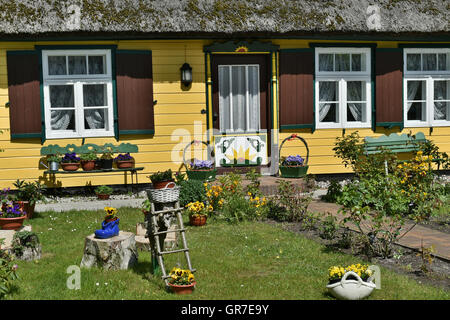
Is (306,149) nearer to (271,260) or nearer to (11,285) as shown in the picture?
(271,260)

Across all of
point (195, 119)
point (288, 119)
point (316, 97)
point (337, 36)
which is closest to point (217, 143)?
point (195, 119)

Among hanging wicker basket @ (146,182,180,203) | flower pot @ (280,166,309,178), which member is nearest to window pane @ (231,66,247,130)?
flower pot @ (280,166,309,178)

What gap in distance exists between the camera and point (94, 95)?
35.2ft

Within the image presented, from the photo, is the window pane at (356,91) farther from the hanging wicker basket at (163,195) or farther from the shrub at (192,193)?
the hanging wicker basket at (163,195)

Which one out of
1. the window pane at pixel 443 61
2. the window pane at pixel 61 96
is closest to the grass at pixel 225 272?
the window pane at pixel 61 96

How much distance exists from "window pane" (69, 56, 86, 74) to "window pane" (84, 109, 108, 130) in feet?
2.36

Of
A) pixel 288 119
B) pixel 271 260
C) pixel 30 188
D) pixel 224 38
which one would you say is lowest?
pixel 271 260

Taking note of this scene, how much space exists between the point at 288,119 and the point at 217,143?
1.44 metres

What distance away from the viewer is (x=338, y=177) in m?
11.7

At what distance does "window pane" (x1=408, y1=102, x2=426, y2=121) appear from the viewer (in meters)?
12.1

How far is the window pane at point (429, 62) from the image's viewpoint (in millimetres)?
11992

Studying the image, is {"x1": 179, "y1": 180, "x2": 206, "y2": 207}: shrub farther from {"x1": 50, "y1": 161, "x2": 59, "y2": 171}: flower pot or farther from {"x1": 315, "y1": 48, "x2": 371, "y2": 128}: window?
{"x1": 315, "y1": 48, "x2": 371, "y2": 128}: window

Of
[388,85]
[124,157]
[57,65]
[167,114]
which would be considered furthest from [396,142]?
[57,65]

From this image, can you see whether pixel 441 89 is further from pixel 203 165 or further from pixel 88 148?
pixel 88 148
